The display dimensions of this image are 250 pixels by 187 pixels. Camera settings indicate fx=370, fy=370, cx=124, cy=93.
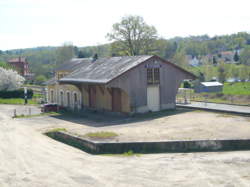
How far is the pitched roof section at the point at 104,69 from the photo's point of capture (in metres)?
28.3

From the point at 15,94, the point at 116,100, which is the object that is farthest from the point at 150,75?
the point at 15,94

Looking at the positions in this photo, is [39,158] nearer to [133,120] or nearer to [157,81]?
[133,120]

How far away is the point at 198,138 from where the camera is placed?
19.1 meters

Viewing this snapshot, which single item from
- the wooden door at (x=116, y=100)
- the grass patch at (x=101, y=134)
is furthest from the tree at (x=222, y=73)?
the grass patch at (x=101, y=134)

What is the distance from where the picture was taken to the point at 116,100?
29781mm

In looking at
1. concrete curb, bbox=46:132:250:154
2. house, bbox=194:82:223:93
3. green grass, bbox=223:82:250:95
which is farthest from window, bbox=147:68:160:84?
house, bbox=194:82:223:93

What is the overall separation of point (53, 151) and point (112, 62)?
14.3 metres

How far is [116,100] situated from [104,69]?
9.66 ft

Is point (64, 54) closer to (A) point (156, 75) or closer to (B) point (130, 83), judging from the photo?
(A) point (156, 75)

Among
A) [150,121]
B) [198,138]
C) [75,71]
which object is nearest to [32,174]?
[198,138]

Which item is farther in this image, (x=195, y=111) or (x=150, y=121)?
(x=195, y=111)

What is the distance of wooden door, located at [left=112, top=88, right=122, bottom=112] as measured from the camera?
29.5 meters

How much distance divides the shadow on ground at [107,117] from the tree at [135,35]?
23.5m

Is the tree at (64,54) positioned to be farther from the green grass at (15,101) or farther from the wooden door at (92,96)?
the wooden door at (92,96)
